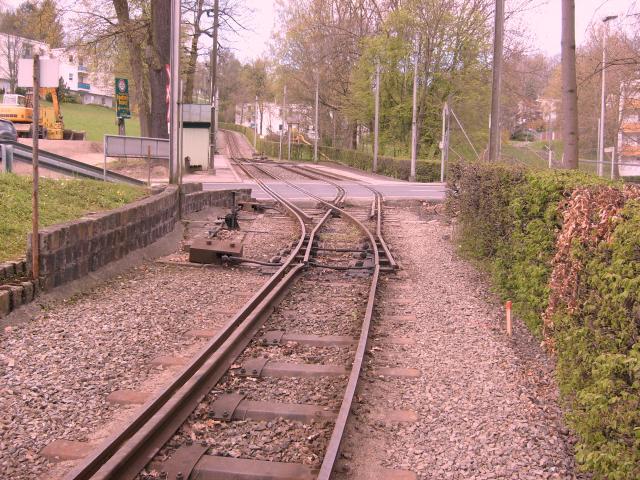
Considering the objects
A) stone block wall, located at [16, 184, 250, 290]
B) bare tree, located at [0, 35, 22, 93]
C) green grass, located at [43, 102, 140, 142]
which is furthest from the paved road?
bare tree, located at [0, 35, 22, 93]

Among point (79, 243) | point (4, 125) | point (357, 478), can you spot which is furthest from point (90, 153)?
point (357, 478)

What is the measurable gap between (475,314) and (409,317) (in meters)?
0.89

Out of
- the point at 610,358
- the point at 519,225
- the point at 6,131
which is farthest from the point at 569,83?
the point at 6,131

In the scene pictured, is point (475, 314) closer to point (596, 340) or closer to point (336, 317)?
point (336, 317)

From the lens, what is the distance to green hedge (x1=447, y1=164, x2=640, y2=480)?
4.11 m

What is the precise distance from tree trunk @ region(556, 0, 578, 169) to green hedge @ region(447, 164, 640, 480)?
19.1 ft

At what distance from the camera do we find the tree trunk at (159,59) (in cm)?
2994

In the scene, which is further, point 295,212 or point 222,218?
point 295,212

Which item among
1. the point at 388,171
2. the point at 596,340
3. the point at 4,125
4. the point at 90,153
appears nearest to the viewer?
the point at 596,340

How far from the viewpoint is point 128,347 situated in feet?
22.9

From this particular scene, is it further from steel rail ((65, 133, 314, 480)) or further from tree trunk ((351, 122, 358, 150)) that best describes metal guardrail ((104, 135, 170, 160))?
tree trunk ((351, 122, 358, 150))

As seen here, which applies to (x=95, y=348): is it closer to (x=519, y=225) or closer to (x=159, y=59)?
(x=519, y=225)

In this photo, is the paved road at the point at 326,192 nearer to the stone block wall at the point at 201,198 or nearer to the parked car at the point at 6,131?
the stone block wall at the point at 201,198

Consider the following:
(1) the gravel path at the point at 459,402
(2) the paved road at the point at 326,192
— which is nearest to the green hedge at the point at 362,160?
(2) the paved road at the point at 326,192
